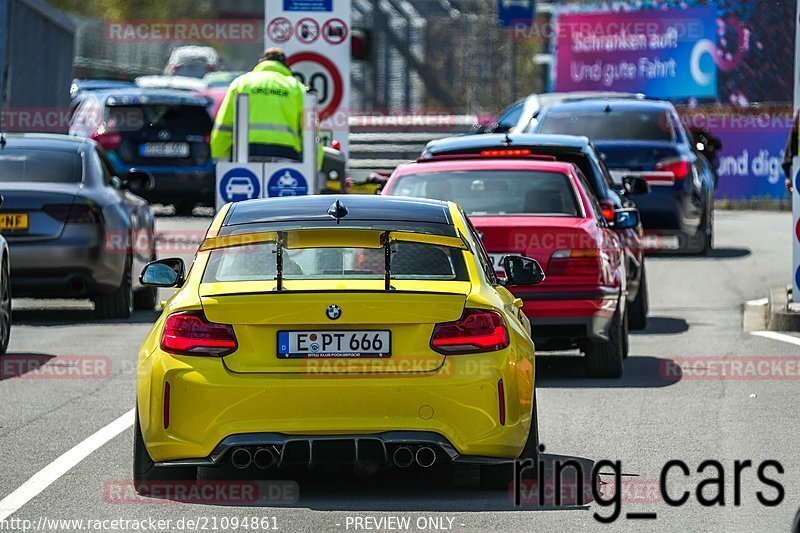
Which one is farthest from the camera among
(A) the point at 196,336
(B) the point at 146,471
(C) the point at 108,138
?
(C) the point at 108,138

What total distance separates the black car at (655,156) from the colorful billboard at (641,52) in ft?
49.0

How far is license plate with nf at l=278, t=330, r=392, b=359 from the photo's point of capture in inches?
330

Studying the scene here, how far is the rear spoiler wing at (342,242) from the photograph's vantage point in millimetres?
8836

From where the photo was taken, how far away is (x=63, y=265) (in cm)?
1684

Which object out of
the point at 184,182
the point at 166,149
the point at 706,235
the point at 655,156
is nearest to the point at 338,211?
the point at 655,156

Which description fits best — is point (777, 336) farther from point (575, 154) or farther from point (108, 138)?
point (108, 138)

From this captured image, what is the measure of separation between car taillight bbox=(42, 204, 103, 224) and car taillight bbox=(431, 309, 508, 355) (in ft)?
29.3

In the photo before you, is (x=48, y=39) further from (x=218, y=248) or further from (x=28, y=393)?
(x=218, y=248)

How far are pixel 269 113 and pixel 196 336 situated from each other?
9.42 meters

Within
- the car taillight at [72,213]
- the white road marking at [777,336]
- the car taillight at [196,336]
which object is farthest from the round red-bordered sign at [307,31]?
the car taillight at [196,336]

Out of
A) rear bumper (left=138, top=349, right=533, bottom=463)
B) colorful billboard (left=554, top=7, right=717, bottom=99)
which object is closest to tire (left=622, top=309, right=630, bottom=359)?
rear bumper (left=138, top=349, right=533, bottom=463)

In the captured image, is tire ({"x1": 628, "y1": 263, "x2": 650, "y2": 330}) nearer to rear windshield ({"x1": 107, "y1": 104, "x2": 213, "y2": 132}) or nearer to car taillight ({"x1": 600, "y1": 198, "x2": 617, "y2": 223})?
car taillight ({"x1": 600, "y1": 198, "x2": 617, "y2": 223})

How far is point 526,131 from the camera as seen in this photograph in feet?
75.9

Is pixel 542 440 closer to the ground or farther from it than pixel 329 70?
closer to the ground
